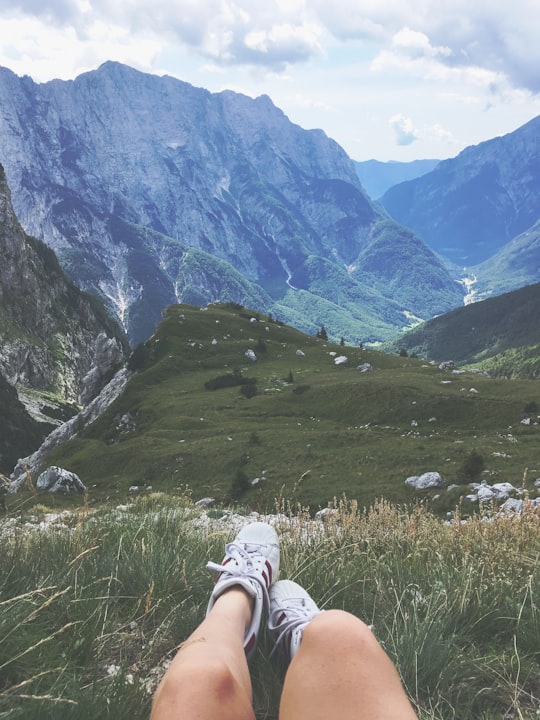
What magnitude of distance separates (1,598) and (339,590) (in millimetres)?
2804

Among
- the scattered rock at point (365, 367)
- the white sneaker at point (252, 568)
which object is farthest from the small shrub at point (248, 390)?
the white sneaker at point (252, 568)

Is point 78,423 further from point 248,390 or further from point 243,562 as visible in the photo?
point 243,562

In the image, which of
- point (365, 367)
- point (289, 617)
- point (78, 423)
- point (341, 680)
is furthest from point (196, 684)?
point (78, 423)

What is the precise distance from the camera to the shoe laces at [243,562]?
13.8 ft

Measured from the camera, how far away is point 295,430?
162ft

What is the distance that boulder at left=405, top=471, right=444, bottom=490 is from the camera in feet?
93.5

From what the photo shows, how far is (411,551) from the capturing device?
5.34 m

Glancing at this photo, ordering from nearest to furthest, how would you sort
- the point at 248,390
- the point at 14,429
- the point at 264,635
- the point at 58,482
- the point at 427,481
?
the point at 264,635 → the point at 427,481 → the point at 58,482 → the point at 248,390 → the point at 14,429

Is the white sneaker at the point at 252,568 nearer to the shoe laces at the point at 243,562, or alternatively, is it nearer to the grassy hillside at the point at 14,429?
the shoe laces at the point at 243,562

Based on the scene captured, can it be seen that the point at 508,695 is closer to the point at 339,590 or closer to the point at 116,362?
the point at 339,590

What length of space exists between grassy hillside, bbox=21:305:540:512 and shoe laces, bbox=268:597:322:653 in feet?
33.3

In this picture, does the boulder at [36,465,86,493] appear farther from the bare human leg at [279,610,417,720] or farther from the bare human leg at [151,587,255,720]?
the bare human leg at [279,610,417,720]

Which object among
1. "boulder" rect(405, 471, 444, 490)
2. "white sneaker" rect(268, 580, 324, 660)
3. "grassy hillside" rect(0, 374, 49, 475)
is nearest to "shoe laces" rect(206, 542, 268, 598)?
"white sneaker" rect(268, 580, 324, 660)

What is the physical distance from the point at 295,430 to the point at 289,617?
151 ft
